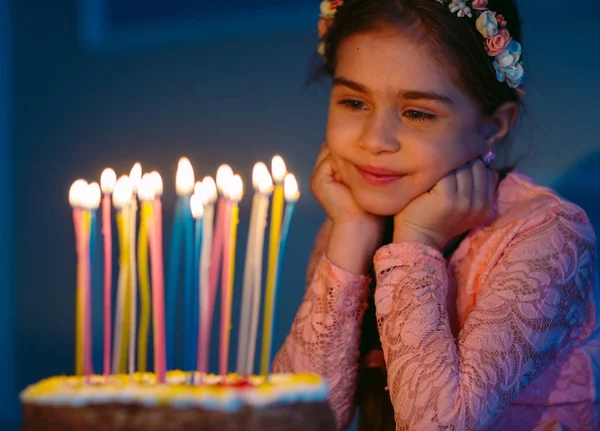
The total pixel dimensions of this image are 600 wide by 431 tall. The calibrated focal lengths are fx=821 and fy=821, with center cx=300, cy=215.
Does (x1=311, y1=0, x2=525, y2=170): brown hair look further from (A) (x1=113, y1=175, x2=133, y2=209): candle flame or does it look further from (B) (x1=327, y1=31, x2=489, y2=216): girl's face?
(A) (x1=113, y1=175, x2=133, y2=209): candle flame

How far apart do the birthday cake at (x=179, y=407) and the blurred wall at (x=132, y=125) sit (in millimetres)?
1876

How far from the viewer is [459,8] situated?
1.81 meters

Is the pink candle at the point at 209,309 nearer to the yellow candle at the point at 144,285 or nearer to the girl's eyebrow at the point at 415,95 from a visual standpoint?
the yellow candle at the point at 144,285

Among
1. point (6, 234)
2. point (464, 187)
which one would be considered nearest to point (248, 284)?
point (464, 187)

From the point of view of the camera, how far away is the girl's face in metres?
1.77

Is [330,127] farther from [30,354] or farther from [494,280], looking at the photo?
[30,354]

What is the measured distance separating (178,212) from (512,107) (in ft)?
3.62

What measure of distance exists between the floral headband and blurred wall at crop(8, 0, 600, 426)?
85cm

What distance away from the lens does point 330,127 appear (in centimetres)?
191

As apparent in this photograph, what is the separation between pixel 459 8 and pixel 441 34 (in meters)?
0.07

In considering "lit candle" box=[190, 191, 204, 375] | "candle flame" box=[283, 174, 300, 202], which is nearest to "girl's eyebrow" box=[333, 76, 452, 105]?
"candle flame" box=[283, 174, 300, 202]

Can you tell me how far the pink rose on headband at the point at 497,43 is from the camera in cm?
181

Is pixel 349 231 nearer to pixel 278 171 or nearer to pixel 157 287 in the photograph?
pixel 278 171

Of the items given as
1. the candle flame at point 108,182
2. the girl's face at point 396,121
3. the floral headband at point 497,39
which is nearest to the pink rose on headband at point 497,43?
the floral headband at point 497,39
